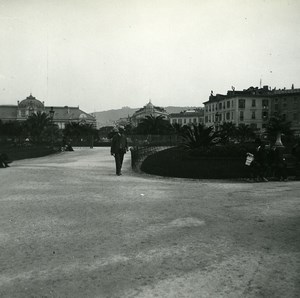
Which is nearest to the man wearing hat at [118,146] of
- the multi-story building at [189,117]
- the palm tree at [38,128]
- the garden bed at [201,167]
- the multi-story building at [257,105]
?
the garden bed at [201,167]

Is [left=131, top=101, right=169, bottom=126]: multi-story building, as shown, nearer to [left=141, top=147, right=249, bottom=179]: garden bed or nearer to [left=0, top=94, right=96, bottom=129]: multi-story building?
[left=0, top=94, right=96, bottom=129]: multi-story building

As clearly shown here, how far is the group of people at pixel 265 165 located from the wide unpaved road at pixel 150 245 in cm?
298

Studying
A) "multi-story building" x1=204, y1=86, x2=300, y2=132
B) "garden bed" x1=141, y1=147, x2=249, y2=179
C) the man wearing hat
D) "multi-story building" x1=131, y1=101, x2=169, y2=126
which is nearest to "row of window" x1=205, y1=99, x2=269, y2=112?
"multi-story building" x1=204, y1=86, x2=300, y2=132

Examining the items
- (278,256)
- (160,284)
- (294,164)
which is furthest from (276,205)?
(294,164)

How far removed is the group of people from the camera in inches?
454

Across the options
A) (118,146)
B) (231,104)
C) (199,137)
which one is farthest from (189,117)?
(118,146)

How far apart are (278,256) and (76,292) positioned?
232cm

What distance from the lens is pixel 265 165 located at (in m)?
11.7

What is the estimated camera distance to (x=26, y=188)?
381 inches

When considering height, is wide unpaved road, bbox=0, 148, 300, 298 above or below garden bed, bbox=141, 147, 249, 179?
below

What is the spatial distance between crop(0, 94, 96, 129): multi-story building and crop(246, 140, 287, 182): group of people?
12252 centimetres

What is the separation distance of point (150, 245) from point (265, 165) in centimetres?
790

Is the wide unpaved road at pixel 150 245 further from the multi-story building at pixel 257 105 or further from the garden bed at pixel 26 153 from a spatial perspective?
the multi-story building at pixel 257 105

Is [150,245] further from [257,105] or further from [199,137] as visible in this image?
[257,105]
